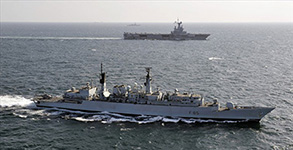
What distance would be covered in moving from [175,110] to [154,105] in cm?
321

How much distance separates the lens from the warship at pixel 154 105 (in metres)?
38.5

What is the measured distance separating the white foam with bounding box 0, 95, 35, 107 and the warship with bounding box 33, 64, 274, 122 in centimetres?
220

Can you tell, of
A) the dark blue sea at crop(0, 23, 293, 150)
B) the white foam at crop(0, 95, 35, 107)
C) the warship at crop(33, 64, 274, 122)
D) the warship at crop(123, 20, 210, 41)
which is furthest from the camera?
the warship at crop(123, 20, 210, 41)

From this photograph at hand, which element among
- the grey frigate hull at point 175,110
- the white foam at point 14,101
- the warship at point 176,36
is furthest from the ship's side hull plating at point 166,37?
the grey frigate hull at point 175,110

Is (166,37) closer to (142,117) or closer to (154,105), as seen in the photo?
(154,105)

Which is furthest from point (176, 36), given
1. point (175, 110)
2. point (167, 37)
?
point (175, 110)

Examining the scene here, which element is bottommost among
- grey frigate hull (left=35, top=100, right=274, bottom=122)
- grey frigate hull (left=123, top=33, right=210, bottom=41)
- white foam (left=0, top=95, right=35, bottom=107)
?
white foam (left=0, top=95, right=35, bottom=107)

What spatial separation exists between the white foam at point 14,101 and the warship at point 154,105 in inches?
86.4

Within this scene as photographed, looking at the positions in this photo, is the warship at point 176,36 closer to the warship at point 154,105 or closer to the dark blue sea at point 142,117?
the dark blue sea at point 142,117

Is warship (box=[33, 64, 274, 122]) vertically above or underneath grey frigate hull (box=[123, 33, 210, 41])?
underneath

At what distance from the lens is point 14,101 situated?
44375mm

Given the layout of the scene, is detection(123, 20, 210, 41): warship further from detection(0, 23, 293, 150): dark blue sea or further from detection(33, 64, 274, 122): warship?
detection(33, 64, 274, 122): warship

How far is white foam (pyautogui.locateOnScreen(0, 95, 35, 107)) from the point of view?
43.1 metres

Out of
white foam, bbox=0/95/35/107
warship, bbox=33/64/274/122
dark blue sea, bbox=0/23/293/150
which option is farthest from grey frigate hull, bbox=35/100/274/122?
white foam, bbox=0/95/35/107
